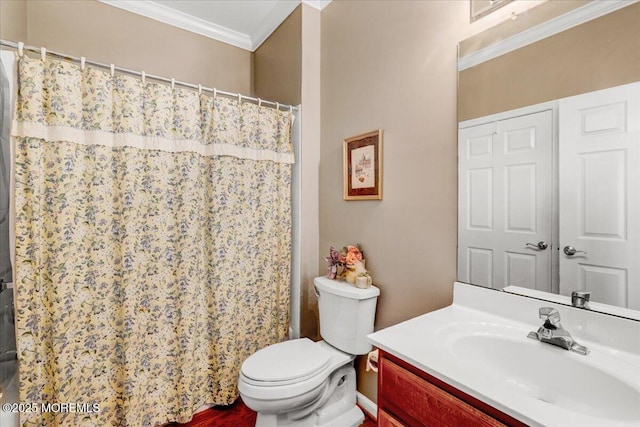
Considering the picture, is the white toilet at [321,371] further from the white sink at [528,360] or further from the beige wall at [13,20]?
the beige wall at [13,20]

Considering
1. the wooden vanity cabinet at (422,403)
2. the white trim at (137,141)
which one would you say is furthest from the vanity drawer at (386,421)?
the white trim at (137,141)

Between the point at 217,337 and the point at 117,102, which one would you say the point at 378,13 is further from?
the point at 217,337

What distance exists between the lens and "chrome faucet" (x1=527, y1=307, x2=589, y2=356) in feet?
2.88

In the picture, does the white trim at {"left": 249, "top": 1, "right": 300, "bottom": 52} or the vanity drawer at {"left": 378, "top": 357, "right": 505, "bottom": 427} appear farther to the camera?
the white trim at {"left": 249, "top": 1, "right": 300, "bottom": 52}

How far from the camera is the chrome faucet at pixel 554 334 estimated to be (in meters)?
0.88

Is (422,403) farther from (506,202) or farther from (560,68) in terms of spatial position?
(560,68)

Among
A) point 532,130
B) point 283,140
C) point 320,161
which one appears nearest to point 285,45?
point 283,140

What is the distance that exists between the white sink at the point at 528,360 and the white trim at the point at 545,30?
36.4 inches

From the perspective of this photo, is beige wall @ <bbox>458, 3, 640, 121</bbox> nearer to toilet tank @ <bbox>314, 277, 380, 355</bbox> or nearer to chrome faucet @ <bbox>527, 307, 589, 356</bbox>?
chrome faucet @ <bbox>527, 307, 589, 356</bbox>

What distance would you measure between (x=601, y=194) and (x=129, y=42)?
2.84m

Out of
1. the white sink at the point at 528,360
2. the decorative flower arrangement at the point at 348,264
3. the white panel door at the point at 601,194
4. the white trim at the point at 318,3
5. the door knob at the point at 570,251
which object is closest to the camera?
A: the white sink at the point at 528,360

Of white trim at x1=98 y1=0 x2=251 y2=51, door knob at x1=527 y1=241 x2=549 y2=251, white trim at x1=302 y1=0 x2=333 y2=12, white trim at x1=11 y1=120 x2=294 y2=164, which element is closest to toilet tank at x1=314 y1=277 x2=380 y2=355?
door knob at x1=527 y1=241 x2=549 y2=251

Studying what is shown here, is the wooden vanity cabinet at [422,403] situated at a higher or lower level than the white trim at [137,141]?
lower

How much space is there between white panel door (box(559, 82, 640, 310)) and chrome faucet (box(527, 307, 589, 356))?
13 cm
